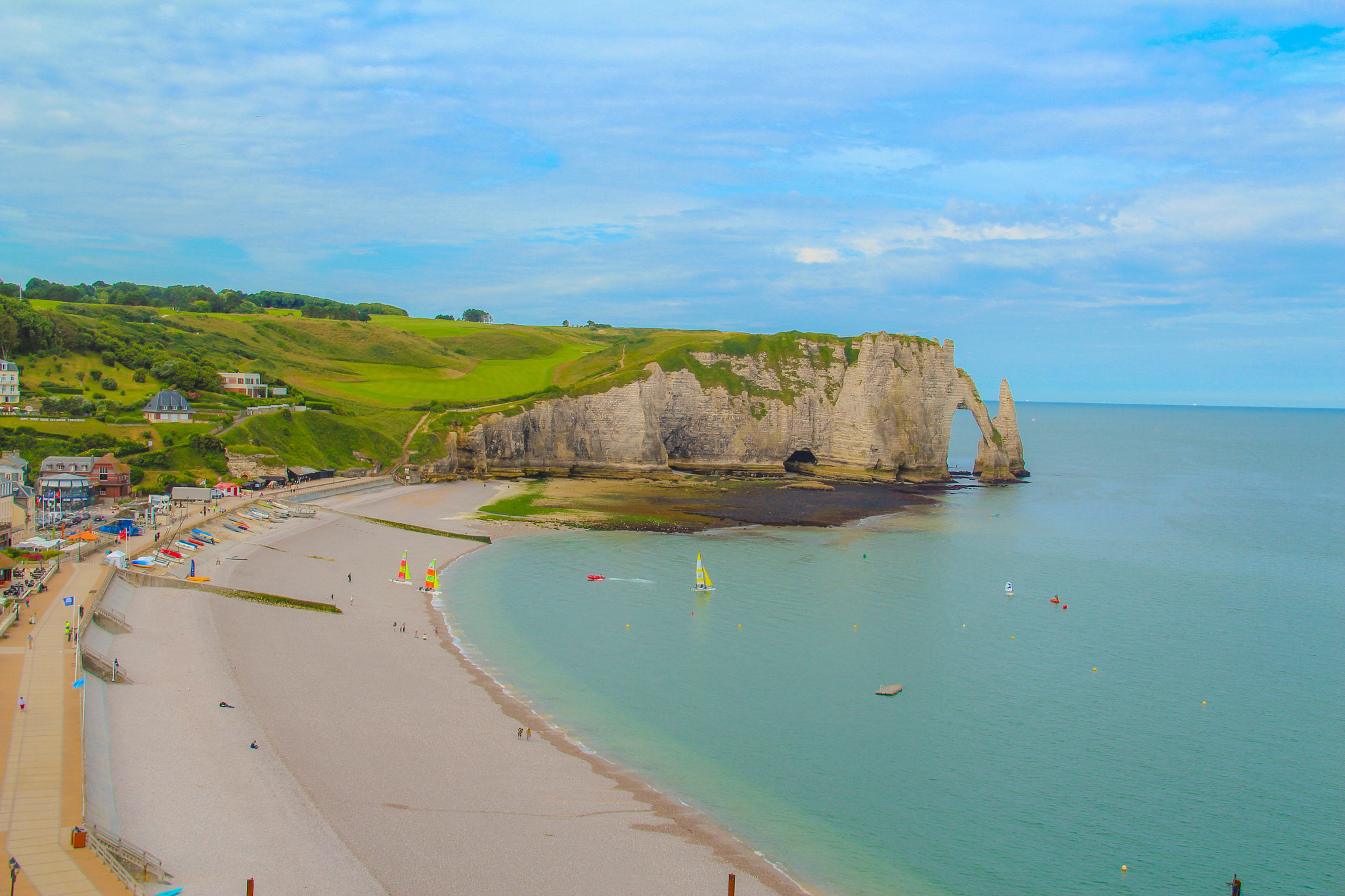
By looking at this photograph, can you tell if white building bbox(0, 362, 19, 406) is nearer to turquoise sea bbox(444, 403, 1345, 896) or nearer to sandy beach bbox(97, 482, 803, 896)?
turquoise sea bbox(444, 403, 1345, 896)

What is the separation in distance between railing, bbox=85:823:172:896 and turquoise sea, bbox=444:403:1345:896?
12.0m

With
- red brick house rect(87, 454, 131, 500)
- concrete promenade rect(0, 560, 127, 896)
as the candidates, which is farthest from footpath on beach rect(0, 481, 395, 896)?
red brick house rect(87, 454, 131, 500)

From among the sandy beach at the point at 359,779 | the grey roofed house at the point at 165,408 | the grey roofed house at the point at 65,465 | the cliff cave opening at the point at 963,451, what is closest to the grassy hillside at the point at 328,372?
the grey roofed house at the point at 165,408

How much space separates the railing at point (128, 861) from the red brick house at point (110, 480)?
50.7m

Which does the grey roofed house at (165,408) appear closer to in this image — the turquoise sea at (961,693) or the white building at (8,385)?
the white building at (8,385)

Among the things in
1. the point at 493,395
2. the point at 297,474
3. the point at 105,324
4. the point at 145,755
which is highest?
the point at 105,324

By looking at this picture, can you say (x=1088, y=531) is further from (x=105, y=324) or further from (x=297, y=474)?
(x=105, y=324)

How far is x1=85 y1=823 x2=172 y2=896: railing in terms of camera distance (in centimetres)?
1573

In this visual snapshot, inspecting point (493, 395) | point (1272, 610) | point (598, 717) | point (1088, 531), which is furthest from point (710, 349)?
point (598, 717)

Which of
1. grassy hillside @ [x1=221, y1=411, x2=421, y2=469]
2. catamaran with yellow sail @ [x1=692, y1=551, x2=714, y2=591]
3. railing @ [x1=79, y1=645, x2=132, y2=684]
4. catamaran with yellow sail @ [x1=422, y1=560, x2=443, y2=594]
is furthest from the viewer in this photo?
grassy hillside @ [x1=221, y1=411, x2=421, y2=469]

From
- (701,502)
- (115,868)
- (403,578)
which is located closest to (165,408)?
(403,578)

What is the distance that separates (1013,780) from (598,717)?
12927 mm

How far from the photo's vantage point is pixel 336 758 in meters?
22.9

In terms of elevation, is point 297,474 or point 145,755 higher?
point 297,474
